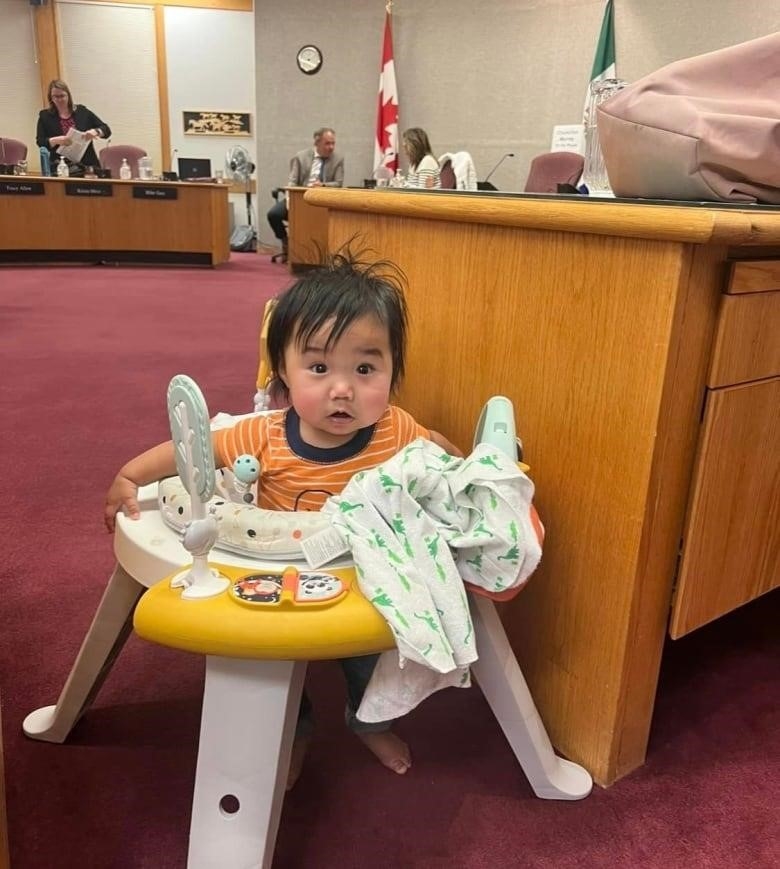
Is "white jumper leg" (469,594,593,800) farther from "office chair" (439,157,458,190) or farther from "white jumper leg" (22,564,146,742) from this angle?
"office chair" (439,157,458,190)

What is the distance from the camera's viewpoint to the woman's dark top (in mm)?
6367

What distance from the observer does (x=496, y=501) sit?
86 centimetres

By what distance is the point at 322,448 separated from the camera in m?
1.05

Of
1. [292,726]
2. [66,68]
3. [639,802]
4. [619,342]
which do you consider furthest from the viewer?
[66,68]

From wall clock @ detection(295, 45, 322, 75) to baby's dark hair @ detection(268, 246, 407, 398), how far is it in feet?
22.8

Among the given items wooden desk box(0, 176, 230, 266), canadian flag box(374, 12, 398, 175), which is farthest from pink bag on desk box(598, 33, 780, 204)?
canadian flag box(374, 12, 398, 175)

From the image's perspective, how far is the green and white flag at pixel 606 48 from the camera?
5.68 m

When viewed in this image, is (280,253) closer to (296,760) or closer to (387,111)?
(387,111)

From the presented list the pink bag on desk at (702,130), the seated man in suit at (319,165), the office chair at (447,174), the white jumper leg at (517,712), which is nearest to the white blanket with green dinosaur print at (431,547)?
the white jumper leg at (517,712)

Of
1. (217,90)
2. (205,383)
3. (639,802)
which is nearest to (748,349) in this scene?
(639,802)

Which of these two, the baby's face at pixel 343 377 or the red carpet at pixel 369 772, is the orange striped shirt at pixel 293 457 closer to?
the baby's face at pixel 343 377

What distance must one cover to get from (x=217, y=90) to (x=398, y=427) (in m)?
8.24

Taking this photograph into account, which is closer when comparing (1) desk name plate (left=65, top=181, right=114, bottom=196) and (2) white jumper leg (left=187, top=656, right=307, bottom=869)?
(2) white jumper leg (left=187, top=656, right=307, bottom=869)

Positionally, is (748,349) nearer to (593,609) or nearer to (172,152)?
(593,609)
